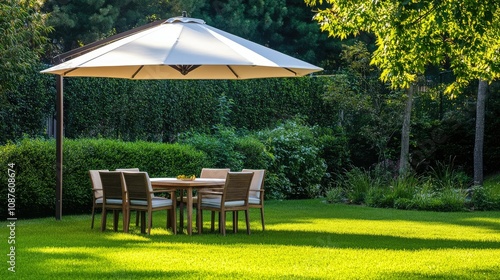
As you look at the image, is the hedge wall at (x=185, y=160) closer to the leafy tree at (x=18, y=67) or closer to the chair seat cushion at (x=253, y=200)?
the leafy tree at (x=18, y=67)

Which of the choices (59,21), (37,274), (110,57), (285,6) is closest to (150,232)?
(110,57)

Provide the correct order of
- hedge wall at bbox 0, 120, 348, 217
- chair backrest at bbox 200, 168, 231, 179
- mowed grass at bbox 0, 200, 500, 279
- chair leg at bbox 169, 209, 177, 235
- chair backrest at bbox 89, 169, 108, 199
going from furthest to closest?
hedge wall at bbox 0, 120, 348, 217, chair backrest at bbox 200, 168, 231, 179, chair backrest at bbox 89, 169, 108, 199, chair leg at bbox 169, 209, 177, 235, mowed grass at bbox 0, 200, 500, 279

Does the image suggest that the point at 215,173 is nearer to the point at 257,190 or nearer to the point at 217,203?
the point at 257,190

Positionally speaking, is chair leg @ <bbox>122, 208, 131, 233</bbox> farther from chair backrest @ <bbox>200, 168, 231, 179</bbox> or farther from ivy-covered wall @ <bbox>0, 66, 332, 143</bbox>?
ivy-covered wall @ <bbox>0, 66, 332, 143</bbox>

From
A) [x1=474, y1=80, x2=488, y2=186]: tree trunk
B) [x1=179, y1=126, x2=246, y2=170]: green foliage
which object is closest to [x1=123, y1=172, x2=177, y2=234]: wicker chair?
[x1=179, y1=126, x2=246, y2=170]: green foliage

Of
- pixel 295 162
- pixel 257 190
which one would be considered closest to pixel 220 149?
pixel 295 162

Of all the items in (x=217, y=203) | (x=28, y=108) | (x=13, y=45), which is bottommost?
(x=217, y=203)

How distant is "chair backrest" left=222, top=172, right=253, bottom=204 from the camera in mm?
12164

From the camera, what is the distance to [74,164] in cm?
1576

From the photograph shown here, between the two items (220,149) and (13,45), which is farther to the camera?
(220,149)

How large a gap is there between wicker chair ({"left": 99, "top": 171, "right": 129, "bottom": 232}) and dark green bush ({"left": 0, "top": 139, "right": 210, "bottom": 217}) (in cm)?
270

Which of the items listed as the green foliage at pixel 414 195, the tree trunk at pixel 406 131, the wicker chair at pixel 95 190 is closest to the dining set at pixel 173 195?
the wicker chair at pixel 95 190

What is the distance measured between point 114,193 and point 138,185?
0.57 meters

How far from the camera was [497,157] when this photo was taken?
2323cm
